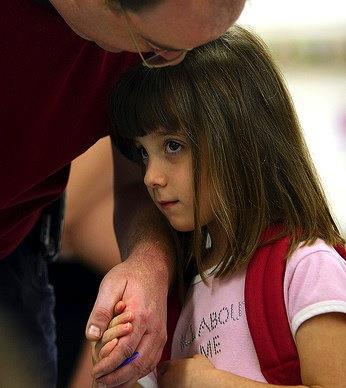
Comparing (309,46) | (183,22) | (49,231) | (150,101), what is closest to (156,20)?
(183,22)

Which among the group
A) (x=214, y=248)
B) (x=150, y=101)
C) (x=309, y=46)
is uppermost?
(x=309, y=46)

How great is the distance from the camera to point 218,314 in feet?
5.08

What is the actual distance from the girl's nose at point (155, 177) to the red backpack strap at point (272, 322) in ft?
0.68

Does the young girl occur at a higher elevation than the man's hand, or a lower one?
higher

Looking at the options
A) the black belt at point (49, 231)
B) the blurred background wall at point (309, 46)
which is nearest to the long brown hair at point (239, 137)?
the black belt at point (49, 231)

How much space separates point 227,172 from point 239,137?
0.20 feet

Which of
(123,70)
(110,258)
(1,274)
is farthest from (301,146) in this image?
(110,258)

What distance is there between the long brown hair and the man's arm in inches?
3.4

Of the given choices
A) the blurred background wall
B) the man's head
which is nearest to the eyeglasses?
the man's head

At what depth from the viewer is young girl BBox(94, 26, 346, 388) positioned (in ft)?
4.96

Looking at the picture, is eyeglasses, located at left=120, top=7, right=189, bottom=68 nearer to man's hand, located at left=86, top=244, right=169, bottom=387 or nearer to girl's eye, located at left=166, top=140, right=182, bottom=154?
girl's eye, located at left=166, top=140, right=182, bottom=154

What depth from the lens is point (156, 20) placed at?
1.34 m

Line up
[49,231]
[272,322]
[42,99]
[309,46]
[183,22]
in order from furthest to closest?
[309,46]
[49,231]
[42,99]
[272,322]
[183,22]

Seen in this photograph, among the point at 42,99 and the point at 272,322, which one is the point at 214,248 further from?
the point at 42,99
